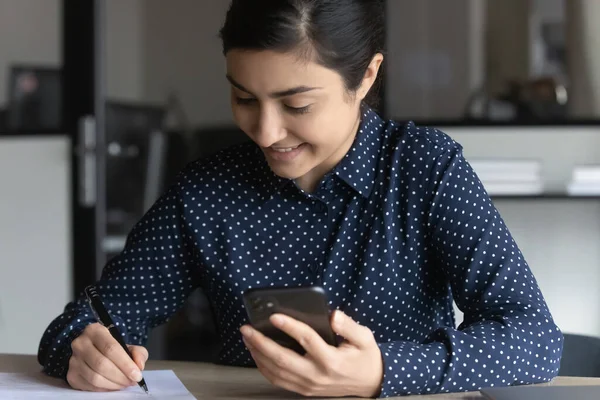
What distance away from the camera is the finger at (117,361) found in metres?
1.25

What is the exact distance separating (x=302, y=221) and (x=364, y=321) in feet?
0.60

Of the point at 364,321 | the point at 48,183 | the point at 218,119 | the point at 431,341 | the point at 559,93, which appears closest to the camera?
the point at 431,341

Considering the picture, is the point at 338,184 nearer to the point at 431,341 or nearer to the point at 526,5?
the point at 431,341

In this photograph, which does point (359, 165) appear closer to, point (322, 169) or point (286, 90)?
point (322, 169)

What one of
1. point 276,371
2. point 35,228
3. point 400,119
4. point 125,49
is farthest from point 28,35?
point 276,371

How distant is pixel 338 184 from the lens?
5.02 ft

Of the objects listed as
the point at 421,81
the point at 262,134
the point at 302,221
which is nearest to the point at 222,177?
the point at 302,221

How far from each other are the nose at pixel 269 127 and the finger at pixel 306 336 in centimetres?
33

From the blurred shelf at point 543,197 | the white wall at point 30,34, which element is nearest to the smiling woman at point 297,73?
the blurred shelf at point 543,197

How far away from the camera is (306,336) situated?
43.3 inches

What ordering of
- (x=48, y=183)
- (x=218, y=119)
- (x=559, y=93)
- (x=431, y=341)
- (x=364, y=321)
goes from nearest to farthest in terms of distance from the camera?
1. (x=431, y=341)
2. (x=364, y=321)
3. (x=559, y=93)
4. (x=48, y=183)
5. (x=218, y=119)

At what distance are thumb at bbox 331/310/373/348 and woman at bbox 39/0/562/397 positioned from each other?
4cm

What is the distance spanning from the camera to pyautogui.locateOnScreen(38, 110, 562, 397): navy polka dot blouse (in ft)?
4.70

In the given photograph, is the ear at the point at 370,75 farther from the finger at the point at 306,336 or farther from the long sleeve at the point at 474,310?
the finger at the point at 306,336
